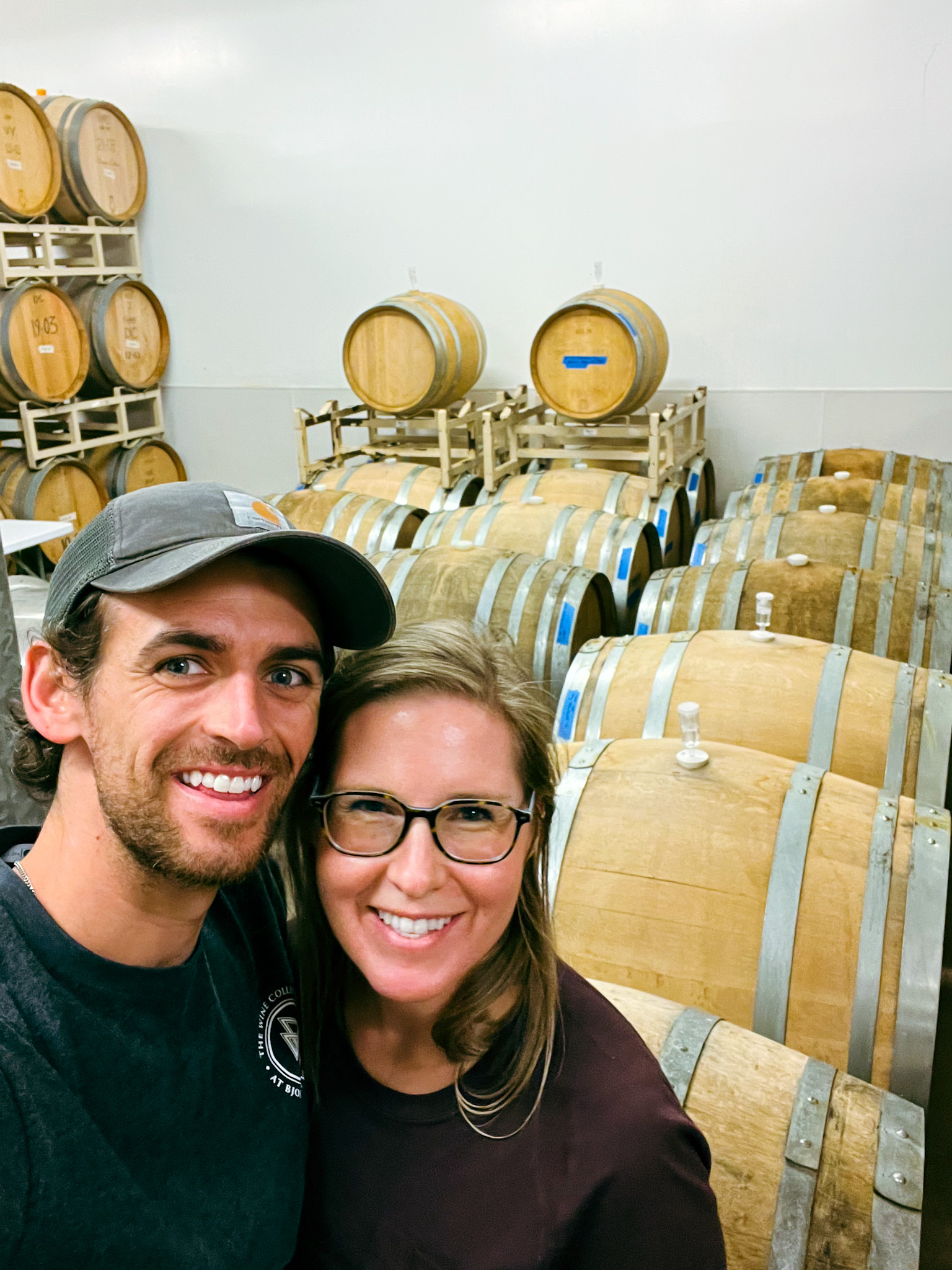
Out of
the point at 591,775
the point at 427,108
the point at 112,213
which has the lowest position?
the point at 591,775

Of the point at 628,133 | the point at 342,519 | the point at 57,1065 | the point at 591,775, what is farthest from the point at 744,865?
the point at 628,133

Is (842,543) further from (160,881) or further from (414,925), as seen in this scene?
(160,881)

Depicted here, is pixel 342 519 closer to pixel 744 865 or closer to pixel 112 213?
pixel 744 865

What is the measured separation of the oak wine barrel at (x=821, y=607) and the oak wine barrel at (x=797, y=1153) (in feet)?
5.88

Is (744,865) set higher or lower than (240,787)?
lower

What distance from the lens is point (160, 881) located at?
42.4 inches

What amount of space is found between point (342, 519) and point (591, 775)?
2.98 meters

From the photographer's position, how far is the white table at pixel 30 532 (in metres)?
4.18

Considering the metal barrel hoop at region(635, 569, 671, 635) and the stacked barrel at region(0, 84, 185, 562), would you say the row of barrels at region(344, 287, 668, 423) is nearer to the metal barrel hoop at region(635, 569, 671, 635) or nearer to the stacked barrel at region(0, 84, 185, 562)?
the metal barrel hoop at region(635, 569, 671, 635)

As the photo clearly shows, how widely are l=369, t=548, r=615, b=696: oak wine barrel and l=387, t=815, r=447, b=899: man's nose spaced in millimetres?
2418

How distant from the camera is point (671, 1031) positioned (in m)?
1.79

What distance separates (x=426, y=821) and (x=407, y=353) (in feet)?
17.6

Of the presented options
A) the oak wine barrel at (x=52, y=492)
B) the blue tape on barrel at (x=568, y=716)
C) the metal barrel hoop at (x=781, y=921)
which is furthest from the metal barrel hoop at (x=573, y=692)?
the oak wine barrel at (x=52, y=492)

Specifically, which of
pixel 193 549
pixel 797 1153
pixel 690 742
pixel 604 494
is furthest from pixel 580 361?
pixel 193 549
